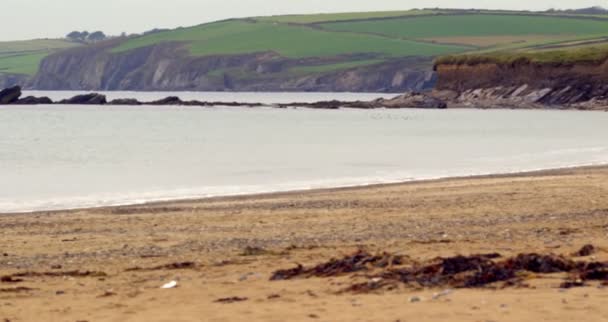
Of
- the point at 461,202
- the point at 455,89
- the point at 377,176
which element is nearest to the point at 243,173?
the point at 377,176

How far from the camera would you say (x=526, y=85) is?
11000 centimetres

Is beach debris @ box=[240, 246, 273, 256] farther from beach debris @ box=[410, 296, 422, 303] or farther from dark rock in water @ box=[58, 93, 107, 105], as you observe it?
dark rock in water @ box=[58, 93, 107, 105]

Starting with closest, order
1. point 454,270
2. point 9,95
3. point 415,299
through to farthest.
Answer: point 415,299 → point 454,270 → point 9,95

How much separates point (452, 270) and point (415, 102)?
4109 inches

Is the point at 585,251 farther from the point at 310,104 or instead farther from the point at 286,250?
the point at 310,104

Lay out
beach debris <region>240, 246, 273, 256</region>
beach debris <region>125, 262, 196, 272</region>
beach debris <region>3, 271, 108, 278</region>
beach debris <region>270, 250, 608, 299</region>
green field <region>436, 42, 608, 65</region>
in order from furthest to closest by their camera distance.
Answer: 1. green field <region>436, 42, 608, 65</region>
2. beach debris <region>240, 246, 273, 256</region>
3. beach debris <region>125, 262, 196, 272</region>
4. beach debris <region>3, 271, 108, 278</region>
5. beach debris <region>270, 250, 608, 299</region>

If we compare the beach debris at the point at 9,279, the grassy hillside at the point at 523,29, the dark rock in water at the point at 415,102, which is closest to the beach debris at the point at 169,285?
the beach debris at the point at 9,279

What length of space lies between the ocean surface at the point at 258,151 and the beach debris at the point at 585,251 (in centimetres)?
1372

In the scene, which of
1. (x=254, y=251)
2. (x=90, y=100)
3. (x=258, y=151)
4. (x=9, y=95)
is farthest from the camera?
(x=90, y=100)

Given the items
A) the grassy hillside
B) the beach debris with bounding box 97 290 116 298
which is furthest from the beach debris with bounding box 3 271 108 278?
the grassy hillside

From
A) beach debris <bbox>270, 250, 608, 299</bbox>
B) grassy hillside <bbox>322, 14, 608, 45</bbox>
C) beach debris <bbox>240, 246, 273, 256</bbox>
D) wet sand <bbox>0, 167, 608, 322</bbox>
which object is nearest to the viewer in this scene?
wet sand <bbox>0, 167, 608, 322</bbox>

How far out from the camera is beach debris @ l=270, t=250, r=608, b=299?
1238cm

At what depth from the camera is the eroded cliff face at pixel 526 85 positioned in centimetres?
10300

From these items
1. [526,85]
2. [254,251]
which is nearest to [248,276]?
[254,251]
